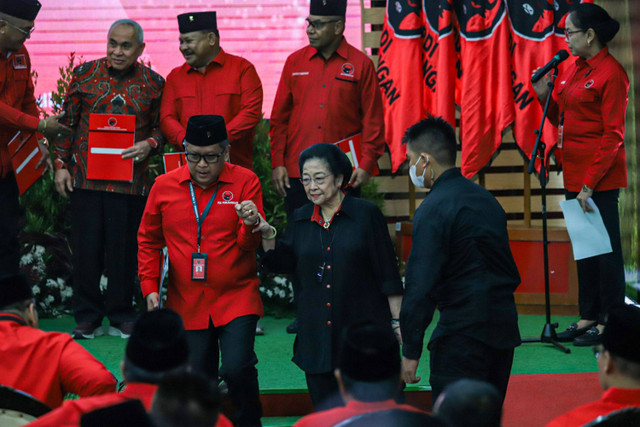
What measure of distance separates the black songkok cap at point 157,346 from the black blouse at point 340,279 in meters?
1.27

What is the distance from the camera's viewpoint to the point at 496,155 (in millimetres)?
6828

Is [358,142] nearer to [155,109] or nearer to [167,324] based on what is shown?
[155,109]

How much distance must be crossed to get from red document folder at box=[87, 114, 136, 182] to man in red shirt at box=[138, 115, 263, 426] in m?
1.44

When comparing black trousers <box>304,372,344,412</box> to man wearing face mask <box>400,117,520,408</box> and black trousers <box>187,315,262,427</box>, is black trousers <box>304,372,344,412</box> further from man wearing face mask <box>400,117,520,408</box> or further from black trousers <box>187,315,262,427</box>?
man wearing face mask <box>400,117,520,408</box>

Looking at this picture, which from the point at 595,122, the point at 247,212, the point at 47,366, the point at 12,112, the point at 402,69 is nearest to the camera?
the point at 47,366

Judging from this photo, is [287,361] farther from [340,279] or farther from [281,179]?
[340,279]

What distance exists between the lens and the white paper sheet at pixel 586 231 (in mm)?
5168

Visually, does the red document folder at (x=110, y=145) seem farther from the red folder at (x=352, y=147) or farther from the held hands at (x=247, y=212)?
the held hands at (x=247, y=212)

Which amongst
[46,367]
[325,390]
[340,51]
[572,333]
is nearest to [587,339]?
[572,333]

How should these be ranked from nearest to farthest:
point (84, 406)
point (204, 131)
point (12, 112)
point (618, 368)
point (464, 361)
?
1. point (84, 406)
2. point (618, 368)
3. point (464, 361)
4. point (204, 131)
5. point (12, 112)

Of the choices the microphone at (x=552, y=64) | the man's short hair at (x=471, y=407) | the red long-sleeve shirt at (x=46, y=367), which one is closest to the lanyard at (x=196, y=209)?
the red long-sleeve shirt at (x=46, y=367)

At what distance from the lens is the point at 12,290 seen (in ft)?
9.53

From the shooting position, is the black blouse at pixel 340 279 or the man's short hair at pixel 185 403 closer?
the man's short hair at pixel 185 403

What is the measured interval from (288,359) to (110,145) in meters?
1.73
